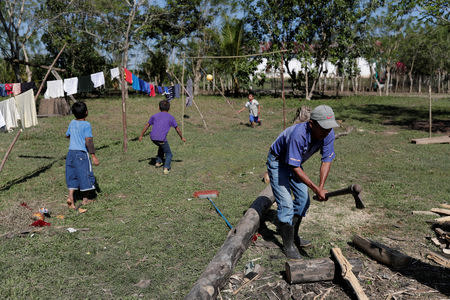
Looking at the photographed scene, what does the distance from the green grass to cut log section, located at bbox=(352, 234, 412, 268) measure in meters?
0.42

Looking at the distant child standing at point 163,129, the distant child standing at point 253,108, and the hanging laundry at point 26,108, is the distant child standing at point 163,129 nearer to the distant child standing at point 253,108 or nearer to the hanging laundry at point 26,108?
the hanging laundry at point 26,108

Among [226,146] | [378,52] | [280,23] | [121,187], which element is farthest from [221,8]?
[121,187]

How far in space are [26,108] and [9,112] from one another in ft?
1.23

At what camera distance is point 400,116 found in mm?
17859

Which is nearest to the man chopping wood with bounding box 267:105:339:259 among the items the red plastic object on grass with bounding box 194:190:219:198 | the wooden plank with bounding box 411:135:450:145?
the red plastic object on grass with bounding box 194:190:219:198

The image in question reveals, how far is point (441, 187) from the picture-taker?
259 inches

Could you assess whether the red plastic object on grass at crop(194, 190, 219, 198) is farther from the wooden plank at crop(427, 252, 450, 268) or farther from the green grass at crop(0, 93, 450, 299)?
the wooden plank at crop(427, 252, 450, 268)

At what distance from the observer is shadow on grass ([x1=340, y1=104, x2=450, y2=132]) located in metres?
15.0

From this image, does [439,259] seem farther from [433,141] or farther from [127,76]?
[127,76]

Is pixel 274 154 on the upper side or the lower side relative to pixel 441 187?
upper

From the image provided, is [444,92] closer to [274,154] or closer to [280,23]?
[280,23]

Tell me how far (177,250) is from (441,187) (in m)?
5.29

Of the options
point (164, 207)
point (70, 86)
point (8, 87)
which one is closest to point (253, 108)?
point (70, 86)

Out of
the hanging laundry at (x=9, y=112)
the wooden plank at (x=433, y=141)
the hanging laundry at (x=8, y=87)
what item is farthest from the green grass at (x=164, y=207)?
the hanging laundry at (x=8, y=87)
